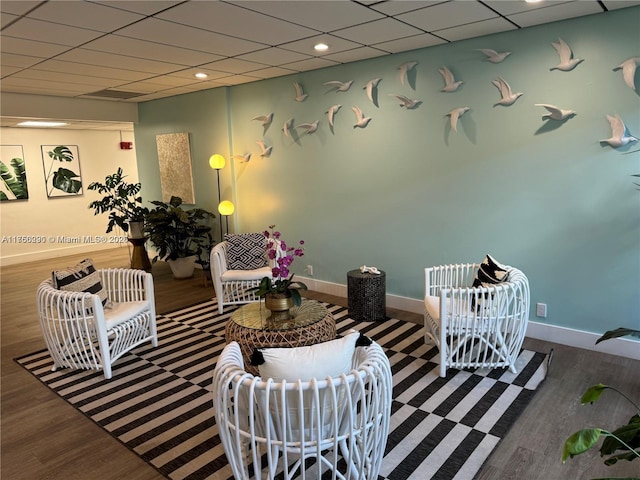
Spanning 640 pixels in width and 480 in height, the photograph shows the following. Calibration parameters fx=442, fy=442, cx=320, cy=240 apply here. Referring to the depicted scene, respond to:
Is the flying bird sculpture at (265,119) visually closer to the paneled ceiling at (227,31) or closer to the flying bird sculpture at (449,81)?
the paneled ceiling at (227,31)

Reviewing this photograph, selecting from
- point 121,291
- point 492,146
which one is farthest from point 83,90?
point 492,146

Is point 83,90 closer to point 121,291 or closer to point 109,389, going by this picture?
point 121,291

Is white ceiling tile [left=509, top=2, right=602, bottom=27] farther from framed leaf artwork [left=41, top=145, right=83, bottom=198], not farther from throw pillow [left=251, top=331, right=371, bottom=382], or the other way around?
framed leaf artwork [left=41, top=145, right=83, bottom=198]

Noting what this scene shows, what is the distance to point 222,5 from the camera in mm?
2752

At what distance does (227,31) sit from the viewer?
330cm

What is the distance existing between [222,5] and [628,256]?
3426mm

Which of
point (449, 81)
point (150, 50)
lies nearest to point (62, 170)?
point (150, 50)

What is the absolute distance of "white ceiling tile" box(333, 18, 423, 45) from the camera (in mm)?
3324

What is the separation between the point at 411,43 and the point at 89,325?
361cm

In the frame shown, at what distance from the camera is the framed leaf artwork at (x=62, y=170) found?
8.30m

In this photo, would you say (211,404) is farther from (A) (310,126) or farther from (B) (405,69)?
(B) (405,69)

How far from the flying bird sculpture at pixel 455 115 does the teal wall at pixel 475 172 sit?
2.1 inches

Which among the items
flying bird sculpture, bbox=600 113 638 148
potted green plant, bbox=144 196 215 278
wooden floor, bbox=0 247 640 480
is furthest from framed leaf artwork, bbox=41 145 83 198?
flying bird sculpture, bbox=600 113 638 148

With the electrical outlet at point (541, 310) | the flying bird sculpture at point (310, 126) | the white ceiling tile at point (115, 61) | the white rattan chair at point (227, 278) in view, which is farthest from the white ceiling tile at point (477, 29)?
the white rattan chair at point (227, 278)
